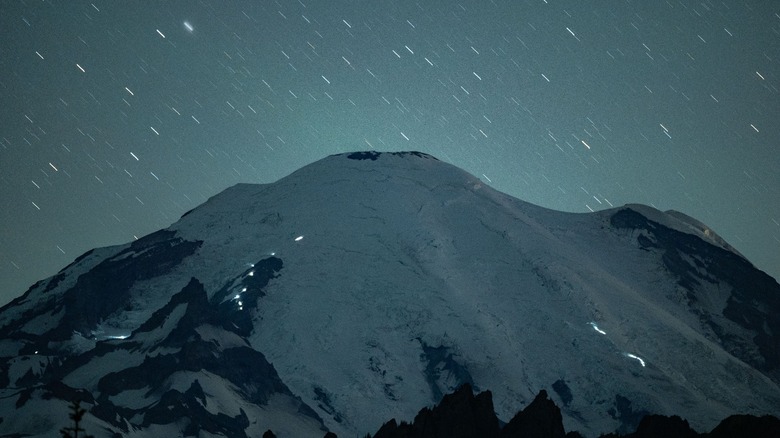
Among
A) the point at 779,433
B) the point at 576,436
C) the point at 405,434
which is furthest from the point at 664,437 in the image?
the point at 405,434

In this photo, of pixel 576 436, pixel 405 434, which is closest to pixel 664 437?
pixel 576 436

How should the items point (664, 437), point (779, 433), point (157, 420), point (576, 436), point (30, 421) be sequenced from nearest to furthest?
1. point (779, 433)
2. point (664, 437)
3. point (576, 436)
4. point (30, 421)
5. point (157, 420)

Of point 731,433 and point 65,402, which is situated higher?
point 731,433

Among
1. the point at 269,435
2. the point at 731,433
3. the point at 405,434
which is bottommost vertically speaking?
the point at 269,435

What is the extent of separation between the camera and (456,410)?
104m

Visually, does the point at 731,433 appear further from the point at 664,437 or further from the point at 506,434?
the point at 506,434

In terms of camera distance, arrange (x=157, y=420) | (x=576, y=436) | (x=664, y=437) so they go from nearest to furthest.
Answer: (x=664, y=437) → (x=576, y=436) → (x=157, y=420)

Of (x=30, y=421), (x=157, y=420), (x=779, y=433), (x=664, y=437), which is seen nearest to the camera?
(x=779, y=433)

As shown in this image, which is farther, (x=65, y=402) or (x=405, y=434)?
(x=65, y=402)

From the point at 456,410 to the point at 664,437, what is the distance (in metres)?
23.8

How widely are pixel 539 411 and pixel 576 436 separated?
5018 millimetres

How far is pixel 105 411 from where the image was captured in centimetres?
17438

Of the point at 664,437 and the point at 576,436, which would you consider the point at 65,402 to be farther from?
the point at 664,437

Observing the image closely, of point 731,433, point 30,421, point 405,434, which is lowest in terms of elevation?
point 30,421
